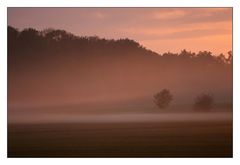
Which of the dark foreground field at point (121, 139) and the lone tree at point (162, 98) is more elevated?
the lone tree at point (162, 98)

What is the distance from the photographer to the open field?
12.6 m

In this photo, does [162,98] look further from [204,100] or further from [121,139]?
[121,139]

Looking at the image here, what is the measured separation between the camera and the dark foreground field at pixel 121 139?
497 inches

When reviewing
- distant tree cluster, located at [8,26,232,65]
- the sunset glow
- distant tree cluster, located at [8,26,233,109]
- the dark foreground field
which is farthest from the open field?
the sunset glow

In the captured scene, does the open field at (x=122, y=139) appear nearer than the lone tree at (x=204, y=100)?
Yes

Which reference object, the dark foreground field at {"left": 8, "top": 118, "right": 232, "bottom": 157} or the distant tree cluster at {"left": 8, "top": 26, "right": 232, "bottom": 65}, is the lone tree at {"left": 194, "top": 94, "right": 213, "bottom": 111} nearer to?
the dark foreground field at {"left": 8, "top": 118, "right": 232, "bottom": 157}

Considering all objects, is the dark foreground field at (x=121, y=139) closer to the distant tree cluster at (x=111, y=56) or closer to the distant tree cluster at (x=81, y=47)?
the distant tree cluster at (x=111, y=56)

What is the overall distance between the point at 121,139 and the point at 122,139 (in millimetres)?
12

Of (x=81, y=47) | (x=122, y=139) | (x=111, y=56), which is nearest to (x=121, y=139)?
(x=122, y=139)

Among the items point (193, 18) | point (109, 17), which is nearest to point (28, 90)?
point (109, 17)

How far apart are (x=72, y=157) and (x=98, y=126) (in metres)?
0.49

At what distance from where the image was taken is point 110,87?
12727 millimetres

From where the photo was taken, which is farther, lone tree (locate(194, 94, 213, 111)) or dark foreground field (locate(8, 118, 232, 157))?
lone tree (locate(194, 94, 213, 111))

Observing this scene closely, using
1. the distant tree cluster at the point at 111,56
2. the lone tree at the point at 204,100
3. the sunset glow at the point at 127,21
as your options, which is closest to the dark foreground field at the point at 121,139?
the lone tree at the point at 204,100
